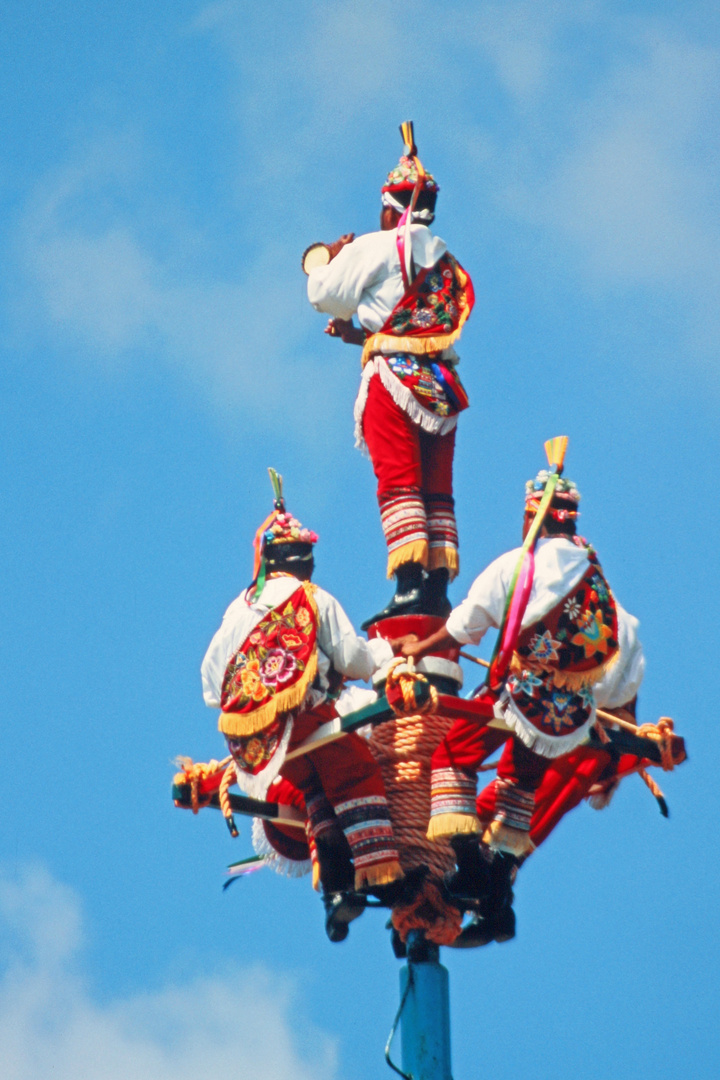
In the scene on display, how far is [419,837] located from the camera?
16719mm

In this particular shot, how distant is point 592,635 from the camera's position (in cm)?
1623

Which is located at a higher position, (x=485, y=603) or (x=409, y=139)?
(x=409, y=139)

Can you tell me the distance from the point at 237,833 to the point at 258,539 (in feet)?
5.97

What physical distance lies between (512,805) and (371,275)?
3606mm

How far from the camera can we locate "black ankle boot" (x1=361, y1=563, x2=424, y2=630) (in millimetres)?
17328

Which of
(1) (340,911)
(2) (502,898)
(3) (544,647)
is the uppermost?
(3) (544,647)

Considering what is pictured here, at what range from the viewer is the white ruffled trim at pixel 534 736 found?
52.9 ft

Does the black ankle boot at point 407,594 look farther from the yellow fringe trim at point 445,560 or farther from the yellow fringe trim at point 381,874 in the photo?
the yellow fringe trim at point 381,874

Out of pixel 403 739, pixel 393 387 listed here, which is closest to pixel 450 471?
pixel 393 387

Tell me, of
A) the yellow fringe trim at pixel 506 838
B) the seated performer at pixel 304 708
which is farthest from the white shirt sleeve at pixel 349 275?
Answer: the yellow fringe trim at pixel 506 838

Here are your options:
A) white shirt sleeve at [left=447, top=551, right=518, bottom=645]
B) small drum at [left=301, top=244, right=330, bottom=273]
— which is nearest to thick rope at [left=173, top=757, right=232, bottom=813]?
white shirt sleeve at [left=447, top=551, right=518, bottom=645]

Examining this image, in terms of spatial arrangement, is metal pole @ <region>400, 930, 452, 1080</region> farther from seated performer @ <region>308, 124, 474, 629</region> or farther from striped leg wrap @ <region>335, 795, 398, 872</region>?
seated performer @ <region>308, 124, 474, 629</region>

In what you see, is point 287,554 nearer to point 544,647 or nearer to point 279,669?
point 279,669

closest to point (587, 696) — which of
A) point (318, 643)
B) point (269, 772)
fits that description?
point (318, 643)
